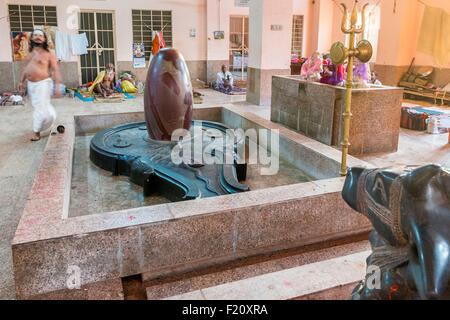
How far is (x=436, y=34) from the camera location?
10977 millimetres

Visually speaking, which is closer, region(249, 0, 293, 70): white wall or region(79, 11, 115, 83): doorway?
region(249, 0, 293, 70): white wall

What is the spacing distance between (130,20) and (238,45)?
400cm

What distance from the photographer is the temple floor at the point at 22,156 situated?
10.9ft

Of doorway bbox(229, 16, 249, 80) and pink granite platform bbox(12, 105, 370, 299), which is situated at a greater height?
doorway bbox(229, 16, 249, 80)

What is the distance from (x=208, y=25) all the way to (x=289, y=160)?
901cm

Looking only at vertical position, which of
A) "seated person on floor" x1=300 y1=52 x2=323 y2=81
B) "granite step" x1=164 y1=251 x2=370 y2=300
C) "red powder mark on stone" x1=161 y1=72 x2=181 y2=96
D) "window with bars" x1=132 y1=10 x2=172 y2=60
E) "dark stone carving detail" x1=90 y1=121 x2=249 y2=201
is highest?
"window with bars" x1=132 y1=10 x2=172 y2=60

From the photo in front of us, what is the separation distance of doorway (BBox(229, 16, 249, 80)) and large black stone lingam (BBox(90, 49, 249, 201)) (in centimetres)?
843

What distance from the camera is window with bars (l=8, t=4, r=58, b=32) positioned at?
443 inches

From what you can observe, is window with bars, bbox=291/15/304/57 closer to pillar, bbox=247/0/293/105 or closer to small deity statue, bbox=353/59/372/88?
pillar, bbox=247/0/293/105

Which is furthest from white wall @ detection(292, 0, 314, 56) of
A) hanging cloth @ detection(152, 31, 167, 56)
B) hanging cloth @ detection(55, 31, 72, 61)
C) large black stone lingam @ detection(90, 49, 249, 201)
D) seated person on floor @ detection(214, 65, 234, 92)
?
large black stone lingam @ detection(90, 49, 249, 201)

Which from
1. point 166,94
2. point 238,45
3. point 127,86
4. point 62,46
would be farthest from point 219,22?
point 166,94

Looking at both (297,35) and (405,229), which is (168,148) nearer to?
(405,229)

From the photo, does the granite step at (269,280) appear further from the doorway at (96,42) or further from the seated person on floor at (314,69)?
the doorway at (96,42)
